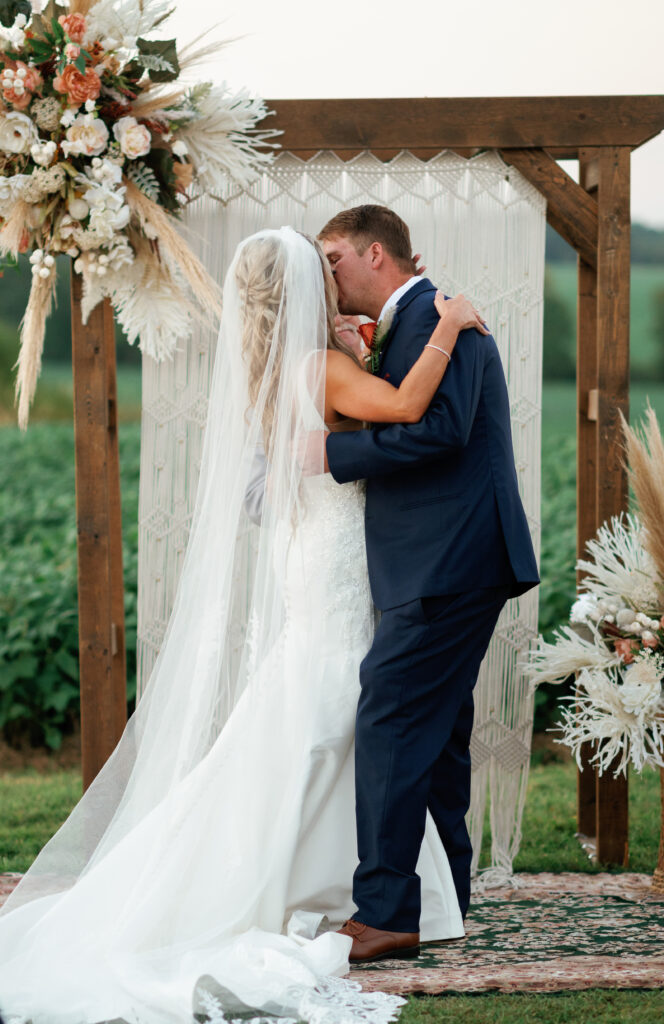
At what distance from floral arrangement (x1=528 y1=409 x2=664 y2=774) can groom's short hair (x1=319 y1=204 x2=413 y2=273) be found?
97 centimetres

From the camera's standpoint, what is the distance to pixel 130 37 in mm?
3416

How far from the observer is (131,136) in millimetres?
3438

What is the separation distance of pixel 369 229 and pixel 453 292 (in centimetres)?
75

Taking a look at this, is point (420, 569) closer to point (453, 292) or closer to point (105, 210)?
point (453, 292)

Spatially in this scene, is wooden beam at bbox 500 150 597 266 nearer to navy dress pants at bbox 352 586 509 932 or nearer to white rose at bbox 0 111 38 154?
navy dress pants at bbox 352 586 509 932

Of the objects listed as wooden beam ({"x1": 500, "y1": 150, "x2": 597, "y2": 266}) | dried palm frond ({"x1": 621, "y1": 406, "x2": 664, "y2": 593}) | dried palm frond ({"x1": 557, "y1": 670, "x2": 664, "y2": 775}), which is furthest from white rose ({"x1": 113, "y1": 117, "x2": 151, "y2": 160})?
dried palm frond ({"x1": 557, "y1": 670, "x2": 664, "y2": 775})

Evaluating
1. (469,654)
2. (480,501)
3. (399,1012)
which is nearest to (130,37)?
(480,501)

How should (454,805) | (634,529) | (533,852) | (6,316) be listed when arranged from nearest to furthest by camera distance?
(454,805)
(634,529)
(533,852)
(6,316)

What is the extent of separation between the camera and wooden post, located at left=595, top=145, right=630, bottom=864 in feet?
12.7

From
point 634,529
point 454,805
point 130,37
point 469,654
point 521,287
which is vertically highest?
point 130,37

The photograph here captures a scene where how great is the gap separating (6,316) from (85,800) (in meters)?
16.1

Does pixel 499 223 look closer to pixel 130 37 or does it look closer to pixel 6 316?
pixel 130 37

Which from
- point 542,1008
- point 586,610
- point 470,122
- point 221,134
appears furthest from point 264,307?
point 542,1008

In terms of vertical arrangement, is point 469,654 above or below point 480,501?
below
